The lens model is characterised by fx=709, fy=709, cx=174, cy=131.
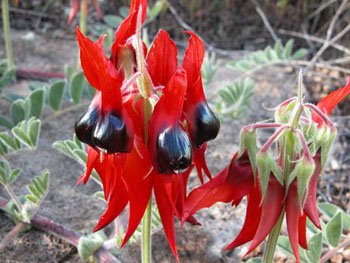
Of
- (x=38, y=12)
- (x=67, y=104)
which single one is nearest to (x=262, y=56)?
(x=67, y=104)

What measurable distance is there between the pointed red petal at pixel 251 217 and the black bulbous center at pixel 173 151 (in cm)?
14

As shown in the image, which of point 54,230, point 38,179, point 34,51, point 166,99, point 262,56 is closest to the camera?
point 166,99

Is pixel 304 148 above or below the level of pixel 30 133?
above

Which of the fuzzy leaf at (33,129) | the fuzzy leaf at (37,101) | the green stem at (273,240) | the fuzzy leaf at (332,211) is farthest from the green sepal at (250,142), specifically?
the fuzzy leaf at (37,101)

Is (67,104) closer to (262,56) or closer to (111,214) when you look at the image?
(262,56)

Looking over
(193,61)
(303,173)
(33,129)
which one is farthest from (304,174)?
(33,129)

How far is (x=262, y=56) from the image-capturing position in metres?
2.43

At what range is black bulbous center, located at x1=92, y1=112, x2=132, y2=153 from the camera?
1.00 m

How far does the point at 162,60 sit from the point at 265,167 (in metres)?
0.23

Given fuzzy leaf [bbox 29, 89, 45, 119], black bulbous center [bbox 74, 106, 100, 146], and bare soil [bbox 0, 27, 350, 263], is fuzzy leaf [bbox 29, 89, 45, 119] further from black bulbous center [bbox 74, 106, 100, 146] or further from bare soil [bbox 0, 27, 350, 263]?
black bulbous center [bbox 74, 106, 100, 146]

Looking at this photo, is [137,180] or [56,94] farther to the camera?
[56,94]

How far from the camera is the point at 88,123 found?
3.42ft

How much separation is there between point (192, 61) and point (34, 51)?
2.07 m

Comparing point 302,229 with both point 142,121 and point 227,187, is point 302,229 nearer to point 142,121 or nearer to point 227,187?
point 227,187
